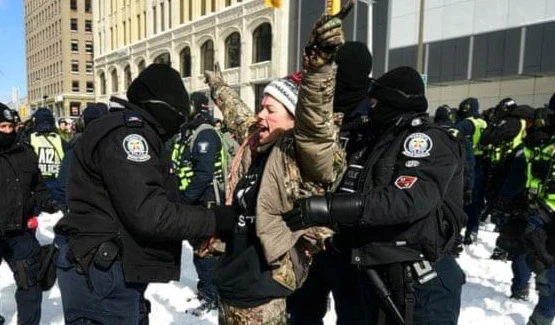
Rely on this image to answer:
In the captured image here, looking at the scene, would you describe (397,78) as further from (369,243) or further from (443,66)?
(443,66)

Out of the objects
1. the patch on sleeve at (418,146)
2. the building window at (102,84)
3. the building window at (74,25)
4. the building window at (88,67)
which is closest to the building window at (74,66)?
the building window at (88,67)

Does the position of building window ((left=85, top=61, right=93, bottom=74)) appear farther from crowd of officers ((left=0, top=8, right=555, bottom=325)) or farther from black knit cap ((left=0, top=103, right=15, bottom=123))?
crowd of officers ((left=0, top=8, right=555, bottom=325))

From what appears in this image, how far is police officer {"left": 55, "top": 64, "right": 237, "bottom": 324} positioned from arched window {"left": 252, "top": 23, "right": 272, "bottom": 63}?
79.7 feet

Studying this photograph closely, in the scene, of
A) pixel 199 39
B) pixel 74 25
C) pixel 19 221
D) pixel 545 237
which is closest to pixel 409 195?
pixel 545 237

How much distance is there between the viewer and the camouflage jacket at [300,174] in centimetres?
171

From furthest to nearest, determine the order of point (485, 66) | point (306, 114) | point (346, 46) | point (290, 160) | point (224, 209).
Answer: point (485, 66) → point (346, 46) → point (224, 209) → point (290, 160) → point (306, 114)

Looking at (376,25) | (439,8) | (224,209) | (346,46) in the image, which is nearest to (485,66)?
(439,8)

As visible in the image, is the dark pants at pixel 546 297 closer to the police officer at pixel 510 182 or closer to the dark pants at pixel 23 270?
the police officer at pixel 510 182

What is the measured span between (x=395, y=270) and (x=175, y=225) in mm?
1085

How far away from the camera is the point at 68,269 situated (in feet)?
7.54

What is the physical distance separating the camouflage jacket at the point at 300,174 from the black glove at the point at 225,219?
186 mm

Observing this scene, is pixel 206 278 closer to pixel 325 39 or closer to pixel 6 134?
pixel 6 134

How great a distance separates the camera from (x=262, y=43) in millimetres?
27016

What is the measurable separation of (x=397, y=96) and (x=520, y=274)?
357 cm
